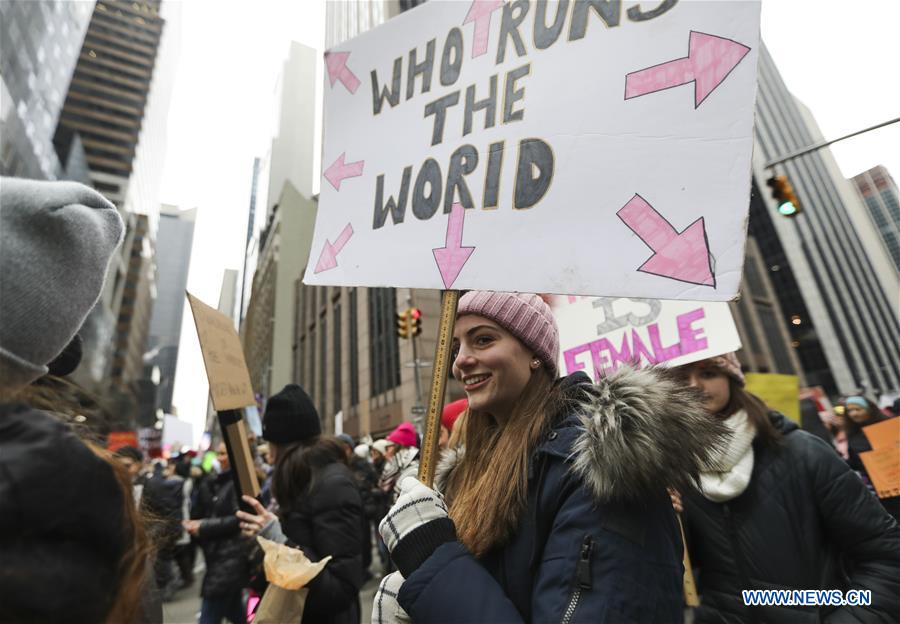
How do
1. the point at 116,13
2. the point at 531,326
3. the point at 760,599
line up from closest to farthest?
the point at 531,326, the point at 760,599, the point at 116,13

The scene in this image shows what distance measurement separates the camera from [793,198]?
9695 millimetres

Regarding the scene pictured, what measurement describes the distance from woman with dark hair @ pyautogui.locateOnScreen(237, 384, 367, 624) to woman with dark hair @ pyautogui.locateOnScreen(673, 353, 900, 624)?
66.8 inches

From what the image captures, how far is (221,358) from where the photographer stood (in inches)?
91.5

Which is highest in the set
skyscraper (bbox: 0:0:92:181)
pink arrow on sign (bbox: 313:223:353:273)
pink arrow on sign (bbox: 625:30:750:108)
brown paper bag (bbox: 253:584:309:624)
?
skyscraper (bbox: 0:0:92:181)

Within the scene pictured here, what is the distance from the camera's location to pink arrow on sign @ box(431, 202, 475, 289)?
1.72 metres

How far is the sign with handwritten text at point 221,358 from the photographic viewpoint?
2.14 m

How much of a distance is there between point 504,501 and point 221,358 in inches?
63.1

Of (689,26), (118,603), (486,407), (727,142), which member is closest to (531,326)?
(486,407)

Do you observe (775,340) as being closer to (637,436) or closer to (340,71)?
(340,71)

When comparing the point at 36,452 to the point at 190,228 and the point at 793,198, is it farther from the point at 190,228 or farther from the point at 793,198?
the point at 190,228

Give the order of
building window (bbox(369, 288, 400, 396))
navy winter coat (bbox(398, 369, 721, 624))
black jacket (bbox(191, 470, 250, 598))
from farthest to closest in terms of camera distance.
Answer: building window (bbox(369, 288, 400, 396))
black jacket (bbox(191, 470, 250, 598))
navy winter coat (bbox(398, 369, 721, 624))

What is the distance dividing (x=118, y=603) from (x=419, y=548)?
673 mm

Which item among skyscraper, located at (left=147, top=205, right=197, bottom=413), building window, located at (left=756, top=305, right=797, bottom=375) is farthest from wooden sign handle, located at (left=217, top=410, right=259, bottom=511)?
skyscraper, located at (left=147, top=205, right=197, bottom=413)

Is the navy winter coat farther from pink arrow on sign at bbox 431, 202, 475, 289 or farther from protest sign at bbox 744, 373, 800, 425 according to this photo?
protest sign at bbox 744, 373, 800, 425
